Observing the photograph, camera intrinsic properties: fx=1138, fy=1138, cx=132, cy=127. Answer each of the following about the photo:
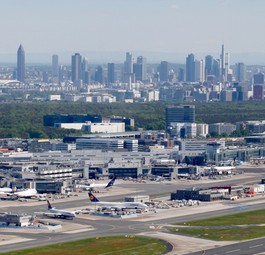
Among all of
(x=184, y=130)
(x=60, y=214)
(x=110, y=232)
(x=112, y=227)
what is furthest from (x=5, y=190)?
(x=184, y=130)

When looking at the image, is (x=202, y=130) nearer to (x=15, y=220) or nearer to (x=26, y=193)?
(x=26, y=193)

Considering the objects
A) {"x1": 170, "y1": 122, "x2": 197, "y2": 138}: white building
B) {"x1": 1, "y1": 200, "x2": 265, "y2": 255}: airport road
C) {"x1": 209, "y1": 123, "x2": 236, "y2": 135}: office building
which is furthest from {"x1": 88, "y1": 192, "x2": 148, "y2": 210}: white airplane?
{"x1": 209, "y1": 123, "x2": 236, "y2": 135}: office building

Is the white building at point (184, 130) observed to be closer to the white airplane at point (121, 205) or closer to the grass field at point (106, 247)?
the white airplane at point (121, 205)

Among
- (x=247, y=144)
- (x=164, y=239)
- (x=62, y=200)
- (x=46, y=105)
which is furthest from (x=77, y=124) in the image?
(x=164, y=239)

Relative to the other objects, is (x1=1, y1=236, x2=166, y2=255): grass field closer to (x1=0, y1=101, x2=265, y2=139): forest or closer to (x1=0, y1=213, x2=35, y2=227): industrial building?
(x1=0, y1=213, x2=35, y2=227): industrial building

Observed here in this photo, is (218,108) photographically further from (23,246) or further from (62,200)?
(23,246)

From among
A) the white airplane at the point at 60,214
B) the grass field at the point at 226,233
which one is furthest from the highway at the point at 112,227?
the grass field at the point at 226,233
